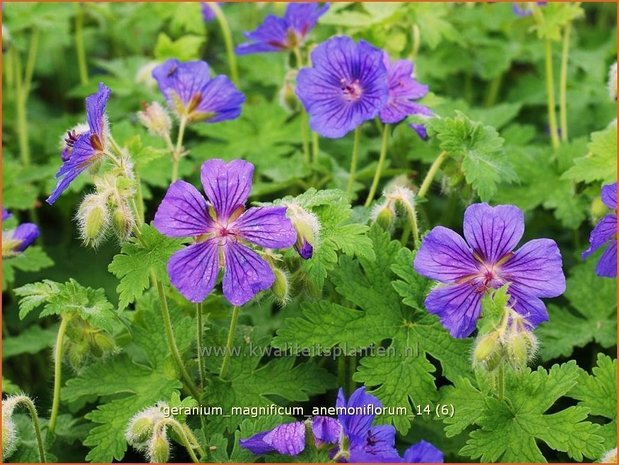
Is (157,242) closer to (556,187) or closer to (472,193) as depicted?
(472,193)

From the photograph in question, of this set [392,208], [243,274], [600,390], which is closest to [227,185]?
[243,274]

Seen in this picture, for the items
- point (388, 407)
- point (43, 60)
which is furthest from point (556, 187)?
point (43, 60)

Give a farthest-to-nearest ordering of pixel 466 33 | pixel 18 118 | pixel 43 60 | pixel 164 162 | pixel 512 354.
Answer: pixel 43 60
pixel 466 33
pixel 18 118
pixel 164 162
pixel 512 354

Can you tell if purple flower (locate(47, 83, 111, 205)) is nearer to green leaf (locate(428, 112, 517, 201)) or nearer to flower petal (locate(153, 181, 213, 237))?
flower petal (locate(153, 181, 213, 237))

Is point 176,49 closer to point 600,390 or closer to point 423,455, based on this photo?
point 600,390

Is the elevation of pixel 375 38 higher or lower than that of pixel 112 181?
higher

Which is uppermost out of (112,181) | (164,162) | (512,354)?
(164,162)

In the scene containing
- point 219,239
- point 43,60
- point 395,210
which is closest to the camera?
point 219,239

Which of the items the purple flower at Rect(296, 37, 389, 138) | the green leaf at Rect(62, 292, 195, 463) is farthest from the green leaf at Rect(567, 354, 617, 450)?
the green leaf at Rect(62, 292, 195, 463)
